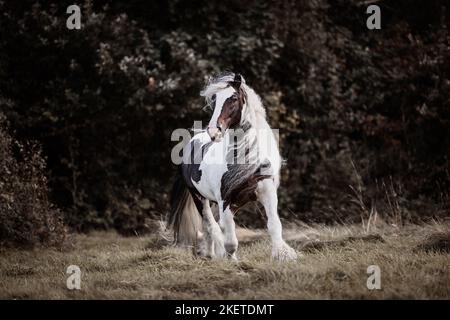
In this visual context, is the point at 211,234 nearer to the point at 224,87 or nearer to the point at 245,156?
the point at 245,156

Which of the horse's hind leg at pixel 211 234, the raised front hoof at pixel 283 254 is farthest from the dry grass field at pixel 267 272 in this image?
the horse's hind leg at pixel 211 234

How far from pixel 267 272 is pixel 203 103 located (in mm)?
6424

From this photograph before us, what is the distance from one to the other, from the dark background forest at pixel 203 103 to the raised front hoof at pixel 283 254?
485 cm

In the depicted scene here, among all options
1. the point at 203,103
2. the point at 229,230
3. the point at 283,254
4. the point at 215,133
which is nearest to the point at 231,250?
the point at 229,230

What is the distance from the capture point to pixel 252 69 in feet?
36.9

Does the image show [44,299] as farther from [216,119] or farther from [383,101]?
[383,101]

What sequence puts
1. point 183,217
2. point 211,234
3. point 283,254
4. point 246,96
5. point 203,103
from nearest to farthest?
point 283,254 < point 246,96 < point 211,234 < point 183,217 < point 203,103

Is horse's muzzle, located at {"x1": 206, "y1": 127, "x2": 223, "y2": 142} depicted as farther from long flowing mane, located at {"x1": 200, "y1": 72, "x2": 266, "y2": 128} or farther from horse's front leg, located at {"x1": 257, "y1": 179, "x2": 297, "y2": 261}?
horse's front leg, located at {"x1": 257, "y1": 179, "x2": 297, "y2": 261}

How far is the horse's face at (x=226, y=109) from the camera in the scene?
17.0 ft

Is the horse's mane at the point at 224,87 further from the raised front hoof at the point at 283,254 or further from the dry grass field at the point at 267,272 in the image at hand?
the dry grass field at the point at 267,272

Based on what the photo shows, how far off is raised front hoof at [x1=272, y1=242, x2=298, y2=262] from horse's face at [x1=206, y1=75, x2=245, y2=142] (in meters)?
1.25

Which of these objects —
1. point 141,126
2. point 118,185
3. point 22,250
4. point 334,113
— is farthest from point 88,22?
point 334,113

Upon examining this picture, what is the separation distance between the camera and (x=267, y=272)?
4812 millimetres

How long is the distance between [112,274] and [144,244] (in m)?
2.84
